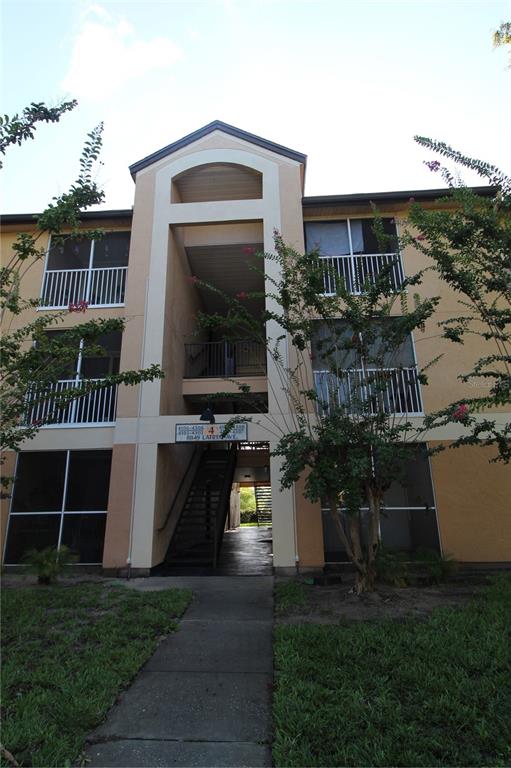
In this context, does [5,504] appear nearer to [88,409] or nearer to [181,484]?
[88,409]

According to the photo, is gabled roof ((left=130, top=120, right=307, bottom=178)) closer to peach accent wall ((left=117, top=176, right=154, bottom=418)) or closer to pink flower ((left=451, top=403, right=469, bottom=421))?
peach accent wall ((left=117, top=176, right=154, bottom=418))

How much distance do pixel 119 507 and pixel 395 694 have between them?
6.68 metres

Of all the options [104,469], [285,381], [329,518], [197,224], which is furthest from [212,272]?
[329,518]

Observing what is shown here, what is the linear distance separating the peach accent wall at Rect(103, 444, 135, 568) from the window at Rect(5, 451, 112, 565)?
0.68 metres

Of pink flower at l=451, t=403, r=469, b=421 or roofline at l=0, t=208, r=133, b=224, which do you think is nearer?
pink flower at l=451, t=403, r=469, b=421

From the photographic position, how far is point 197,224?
11086 millimetres

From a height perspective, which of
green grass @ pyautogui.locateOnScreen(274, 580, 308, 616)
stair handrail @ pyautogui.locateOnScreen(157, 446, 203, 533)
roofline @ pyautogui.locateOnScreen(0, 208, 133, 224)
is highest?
roofline @ pyautogui.locateOnScreen(0, 208, 133, 224)

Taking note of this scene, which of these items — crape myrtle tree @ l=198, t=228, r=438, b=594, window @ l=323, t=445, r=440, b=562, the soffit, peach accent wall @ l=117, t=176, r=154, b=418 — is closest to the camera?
crape myrtle tree @ l=198, t=228, r=438, b=594

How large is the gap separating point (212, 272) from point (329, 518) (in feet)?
25.6

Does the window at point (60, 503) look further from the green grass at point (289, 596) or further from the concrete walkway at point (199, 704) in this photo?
the concrete walkway at point (199, 704)

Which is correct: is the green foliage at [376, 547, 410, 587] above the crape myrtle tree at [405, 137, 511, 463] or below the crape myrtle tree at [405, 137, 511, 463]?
below

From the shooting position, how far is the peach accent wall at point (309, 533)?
8.52m

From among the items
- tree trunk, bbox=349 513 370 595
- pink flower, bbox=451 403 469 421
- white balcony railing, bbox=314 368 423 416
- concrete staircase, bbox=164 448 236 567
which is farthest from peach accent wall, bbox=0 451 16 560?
pink flower, bbox=451 403 469 421

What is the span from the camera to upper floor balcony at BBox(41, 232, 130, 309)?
1112cm
